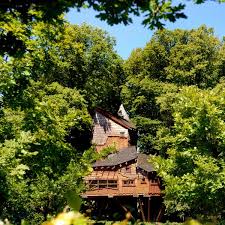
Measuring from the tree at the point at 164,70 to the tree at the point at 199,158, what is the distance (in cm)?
2422

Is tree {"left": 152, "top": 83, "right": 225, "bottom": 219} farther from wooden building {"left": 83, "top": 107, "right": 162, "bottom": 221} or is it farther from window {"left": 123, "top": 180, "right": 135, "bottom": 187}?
window {"left": 123, "top": 180, "right": 135, "bottom": 187}

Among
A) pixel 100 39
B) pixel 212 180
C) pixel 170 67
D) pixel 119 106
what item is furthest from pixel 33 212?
pixel 119 106

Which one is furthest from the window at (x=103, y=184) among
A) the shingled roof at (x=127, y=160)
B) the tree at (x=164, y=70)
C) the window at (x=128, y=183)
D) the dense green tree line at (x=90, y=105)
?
the tree at (x=164, y=70)

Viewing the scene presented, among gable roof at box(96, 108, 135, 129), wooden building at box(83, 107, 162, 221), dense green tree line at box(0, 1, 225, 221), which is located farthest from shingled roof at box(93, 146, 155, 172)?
gable roof at box(96, 108, 135, 129)

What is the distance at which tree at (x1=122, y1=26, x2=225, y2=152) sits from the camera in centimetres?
5106

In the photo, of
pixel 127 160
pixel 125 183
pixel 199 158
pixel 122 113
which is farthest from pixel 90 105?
pixel 199 158

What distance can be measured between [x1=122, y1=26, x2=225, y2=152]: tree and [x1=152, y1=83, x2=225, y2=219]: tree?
79.4 feet

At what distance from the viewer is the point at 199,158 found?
2242 centimetres

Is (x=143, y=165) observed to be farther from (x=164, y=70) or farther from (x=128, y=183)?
(x=164, y=70)

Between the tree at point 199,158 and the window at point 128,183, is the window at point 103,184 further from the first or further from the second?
the tree at point 199,158

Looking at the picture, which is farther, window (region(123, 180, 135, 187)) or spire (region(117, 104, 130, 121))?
spire (region(117, 104, 130, 121))

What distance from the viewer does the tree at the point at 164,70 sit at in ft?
168

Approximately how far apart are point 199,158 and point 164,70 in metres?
33.5

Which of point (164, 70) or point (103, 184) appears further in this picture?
point (164, 70)
